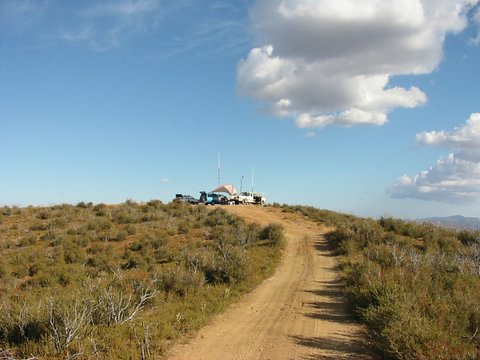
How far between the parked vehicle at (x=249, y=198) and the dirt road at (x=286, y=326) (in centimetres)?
3286

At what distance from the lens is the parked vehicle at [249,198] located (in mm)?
51531

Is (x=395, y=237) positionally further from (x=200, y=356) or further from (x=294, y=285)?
(x=200, y=356)

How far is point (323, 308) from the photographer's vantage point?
12391mm

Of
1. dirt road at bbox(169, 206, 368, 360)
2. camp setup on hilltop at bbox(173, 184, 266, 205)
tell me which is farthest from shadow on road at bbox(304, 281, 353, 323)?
camp setup on hilltop at bbox(173, 184, 266, 205)

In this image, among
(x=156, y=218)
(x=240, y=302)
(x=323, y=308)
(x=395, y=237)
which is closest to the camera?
(x=323, y=308)

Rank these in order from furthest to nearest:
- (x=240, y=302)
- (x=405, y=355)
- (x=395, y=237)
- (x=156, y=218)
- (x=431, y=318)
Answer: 1. (x=156, y=218)
2. (x=395, y=237)
3. (x=240, y=302)
4. (x=431, y=318)
5. (x=405, y=355)

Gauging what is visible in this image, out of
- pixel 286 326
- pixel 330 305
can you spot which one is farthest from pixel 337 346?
pixel 330 305

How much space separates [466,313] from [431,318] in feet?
2.90

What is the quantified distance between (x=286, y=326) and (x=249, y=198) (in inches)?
1673

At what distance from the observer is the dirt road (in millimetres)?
8867

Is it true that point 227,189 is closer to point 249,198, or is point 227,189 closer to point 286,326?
point 249,198

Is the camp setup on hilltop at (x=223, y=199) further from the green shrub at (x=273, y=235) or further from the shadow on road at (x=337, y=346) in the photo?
the shadow on road at (x=337, y=346)

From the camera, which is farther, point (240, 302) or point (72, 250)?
point (72, 250)

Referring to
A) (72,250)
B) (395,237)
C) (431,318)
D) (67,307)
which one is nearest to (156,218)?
(72,250)
